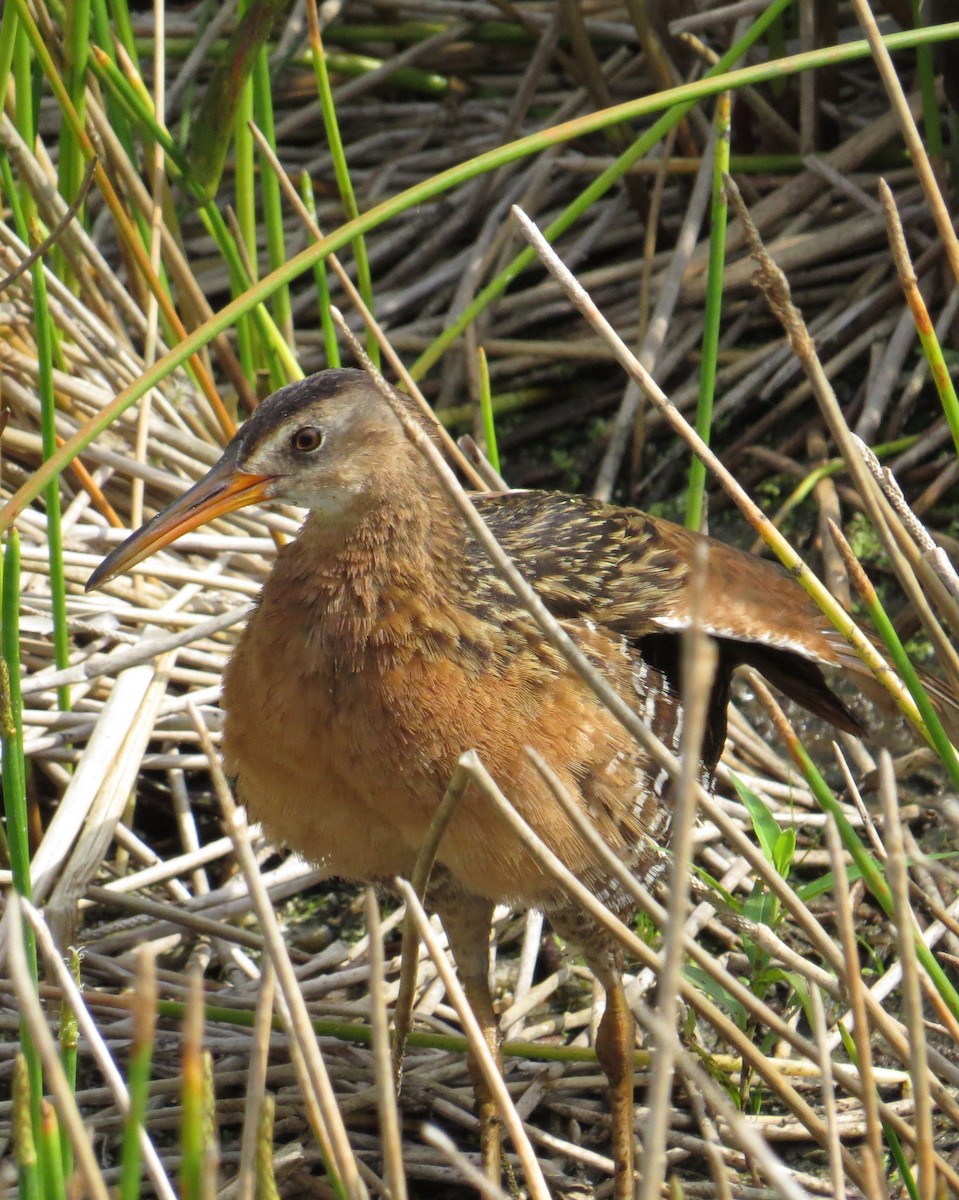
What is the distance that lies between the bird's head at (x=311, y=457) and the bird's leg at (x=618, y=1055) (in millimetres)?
836

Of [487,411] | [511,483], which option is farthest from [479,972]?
[511,483]

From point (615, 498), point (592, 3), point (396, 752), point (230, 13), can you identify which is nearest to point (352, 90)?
point (230, 13)

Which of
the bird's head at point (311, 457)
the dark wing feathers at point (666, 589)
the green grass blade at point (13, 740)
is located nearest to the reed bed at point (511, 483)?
the green grass blade at point (13, 740)

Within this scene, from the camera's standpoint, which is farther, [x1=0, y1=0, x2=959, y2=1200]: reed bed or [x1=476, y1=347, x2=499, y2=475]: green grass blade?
[x1=476, y1=347, x2=499, y2=475]: green grass blade

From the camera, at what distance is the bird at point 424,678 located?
225cm

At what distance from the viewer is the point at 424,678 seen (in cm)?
229

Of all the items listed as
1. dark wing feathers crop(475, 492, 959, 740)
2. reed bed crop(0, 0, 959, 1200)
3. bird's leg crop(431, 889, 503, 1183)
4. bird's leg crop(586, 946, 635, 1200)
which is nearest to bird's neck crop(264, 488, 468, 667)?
dark wing feathers crop(475, 492, 959, 740)

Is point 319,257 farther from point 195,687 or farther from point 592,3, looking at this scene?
point 592,3

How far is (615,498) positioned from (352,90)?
153 cm

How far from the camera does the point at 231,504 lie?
2434mm

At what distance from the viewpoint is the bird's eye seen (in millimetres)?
2377

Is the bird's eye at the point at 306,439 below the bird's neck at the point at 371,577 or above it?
above

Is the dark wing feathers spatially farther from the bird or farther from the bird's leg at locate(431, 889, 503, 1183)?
the bird's leg at locate(431, 889, 503, 1183)

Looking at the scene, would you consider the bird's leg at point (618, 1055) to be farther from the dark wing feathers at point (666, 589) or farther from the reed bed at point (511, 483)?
the dark wing feathers at point (666, 589)
